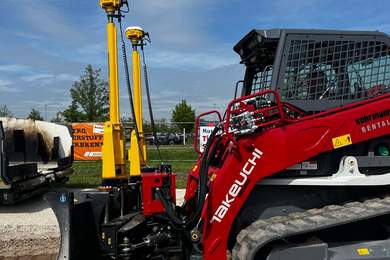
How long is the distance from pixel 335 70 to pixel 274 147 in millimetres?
1028

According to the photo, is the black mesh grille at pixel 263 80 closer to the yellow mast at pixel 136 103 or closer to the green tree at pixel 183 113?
the yellow mast at pixel 136 103

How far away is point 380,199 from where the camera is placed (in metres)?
4.27

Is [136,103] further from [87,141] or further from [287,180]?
[87,141]

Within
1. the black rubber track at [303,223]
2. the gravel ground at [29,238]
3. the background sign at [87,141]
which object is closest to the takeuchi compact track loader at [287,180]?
the black rubber track at [303,223]

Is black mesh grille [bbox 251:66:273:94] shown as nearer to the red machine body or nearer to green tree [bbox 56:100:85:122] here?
the red machine body

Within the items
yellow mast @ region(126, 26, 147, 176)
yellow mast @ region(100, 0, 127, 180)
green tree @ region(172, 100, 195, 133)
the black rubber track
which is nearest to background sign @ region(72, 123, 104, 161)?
yellow mast @ region(126, 26, 147, 176)

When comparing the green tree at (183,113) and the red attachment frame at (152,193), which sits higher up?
the green tree at (183,113)

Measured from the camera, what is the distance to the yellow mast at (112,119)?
6.79 meters

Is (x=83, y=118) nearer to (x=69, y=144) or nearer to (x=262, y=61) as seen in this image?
(x=69, y=144)

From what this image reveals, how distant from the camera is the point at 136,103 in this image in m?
9.58

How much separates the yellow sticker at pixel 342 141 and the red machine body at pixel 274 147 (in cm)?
1

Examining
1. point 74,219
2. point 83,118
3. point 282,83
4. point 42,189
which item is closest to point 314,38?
point 282,83

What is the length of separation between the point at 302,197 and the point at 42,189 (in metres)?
6.82

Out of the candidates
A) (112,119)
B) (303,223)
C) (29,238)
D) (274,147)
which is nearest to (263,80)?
(274,147)
